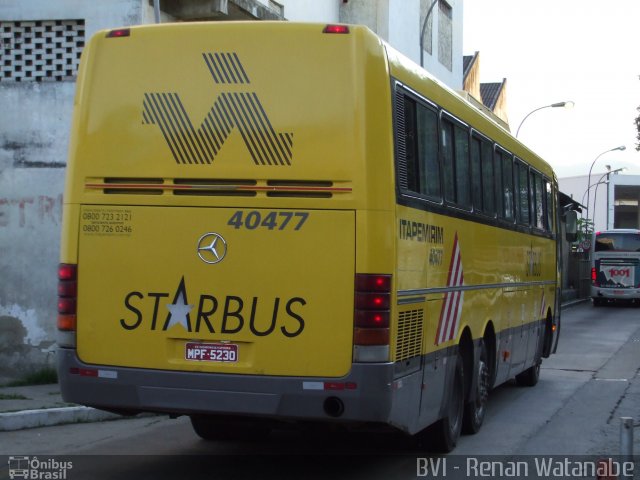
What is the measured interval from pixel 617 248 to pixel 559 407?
30287 millimetres

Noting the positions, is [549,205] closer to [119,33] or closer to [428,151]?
[428,151]

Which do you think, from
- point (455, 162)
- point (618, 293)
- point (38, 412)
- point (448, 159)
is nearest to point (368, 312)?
point (448, 159)

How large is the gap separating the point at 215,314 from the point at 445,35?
2710 centimetres

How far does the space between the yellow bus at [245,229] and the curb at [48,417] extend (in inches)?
114

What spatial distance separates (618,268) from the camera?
40.7m

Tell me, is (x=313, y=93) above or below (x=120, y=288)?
above

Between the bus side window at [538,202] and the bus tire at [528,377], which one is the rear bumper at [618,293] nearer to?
the bus tire at [528,377]

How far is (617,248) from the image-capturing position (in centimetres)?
4122

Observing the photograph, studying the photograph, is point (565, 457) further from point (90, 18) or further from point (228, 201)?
point (90, 18)

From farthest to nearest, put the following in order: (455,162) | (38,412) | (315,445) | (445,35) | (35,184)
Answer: (445,35) < (35,184) < (38,412) < (315,445) < (455,162)

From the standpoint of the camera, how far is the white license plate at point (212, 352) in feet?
23.1

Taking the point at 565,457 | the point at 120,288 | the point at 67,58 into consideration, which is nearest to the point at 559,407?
the point at 565,457

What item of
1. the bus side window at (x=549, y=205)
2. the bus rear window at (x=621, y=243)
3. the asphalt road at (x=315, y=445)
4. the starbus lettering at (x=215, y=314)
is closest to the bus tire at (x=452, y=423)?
the asphalt road at (x=315, y=445)

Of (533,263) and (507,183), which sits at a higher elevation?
(507,183)
